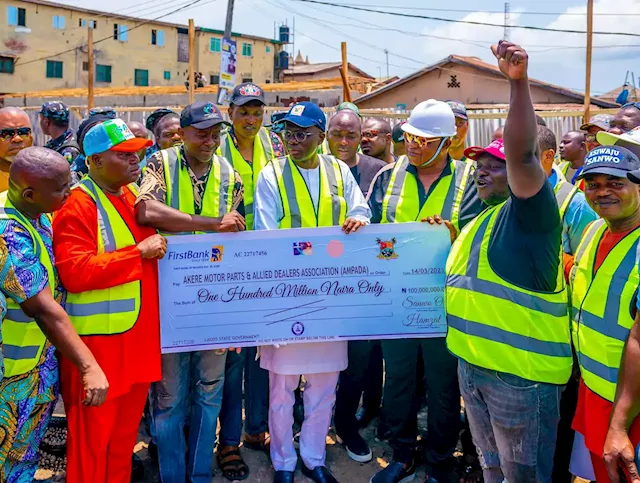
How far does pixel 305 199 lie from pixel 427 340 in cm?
127

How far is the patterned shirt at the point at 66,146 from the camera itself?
5.62 m

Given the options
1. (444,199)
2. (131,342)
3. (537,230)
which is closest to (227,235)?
(131,342)

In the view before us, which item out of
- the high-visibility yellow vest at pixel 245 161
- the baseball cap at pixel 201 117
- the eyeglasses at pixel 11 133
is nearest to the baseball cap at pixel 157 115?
the high-visibility yellow vest at pixel 245 161

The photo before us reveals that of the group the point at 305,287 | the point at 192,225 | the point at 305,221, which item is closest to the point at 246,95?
the point at 305,221

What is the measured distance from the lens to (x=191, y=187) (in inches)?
148

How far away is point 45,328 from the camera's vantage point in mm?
2879

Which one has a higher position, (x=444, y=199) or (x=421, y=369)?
(x=444, y=199)

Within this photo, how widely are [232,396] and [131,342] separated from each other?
1227 mm

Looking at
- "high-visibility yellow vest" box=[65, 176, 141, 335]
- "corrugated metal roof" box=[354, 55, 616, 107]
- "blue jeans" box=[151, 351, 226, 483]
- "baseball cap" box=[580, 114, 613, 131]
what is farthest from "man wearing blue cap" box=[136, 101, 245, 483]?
"corrugated metal roof" box=[354, 55, 616, 107]

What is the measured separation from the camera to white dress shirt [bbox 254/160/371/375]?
12.9ft

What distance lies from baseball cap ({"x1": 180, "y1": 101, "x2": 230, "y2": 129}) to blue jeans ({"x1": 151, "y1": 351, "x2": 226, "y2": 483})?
4.85ft

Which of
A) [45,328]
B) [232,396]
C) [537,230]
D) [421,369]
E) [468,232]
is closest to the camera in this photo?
[537,230]

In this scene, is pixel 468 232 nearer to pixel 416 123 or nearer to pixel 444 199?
pixel 444 199

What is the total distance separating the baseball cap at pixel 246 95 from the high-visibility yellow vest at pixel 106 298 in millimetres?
1630
